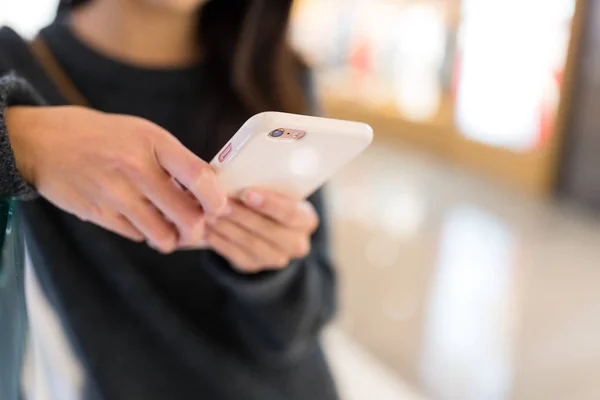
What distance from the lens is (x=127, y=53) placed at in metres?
0.50

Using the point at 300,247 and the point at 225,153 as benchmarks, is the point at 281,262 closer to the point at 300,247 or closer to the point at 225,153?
the point at 300,247

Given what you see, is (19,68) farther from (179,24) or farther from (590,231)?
(590,231)

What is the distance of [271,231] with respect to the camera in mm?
410

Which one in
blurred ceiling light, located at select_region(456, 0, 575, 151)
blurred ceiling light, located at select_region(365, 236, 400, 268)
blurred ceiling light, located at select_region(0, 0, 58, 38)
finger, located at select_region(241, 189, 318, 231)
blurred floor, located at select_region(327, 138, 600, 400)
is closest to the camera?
finger, located at select_region(241, 189, 318, 231)

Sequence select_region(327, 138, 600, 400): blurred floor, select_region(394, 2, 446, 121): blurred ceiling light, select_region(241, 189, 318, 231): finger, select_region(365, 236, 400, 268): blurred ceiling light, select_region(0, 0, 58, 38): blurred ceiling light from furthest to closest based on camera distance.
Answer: select_region(394, 2, 446, 121): blurred ceiling light
select_region(365, 236, 400, 268): blurred ceiling light
select_region(327, 138, 600, 400): blurred floor
select_region(0, 0, 58, 38): blurred ceiling light
select_region(241, 189, 318, 231): finger

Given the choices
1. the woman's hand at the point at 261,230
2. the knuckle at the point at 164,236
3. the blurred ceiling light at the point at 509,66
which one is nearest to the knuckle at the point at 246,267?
the woman's hand at the point at 261,230

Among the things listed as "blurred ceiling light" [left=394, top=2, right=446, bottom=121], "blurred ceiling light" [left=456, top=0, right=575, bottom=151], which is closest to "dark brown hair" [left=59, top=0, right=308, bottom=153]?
"blurred ceiling light" [left=456, top=0, right=575, bottom=151]

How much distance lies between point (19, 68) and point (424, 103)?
2406mm

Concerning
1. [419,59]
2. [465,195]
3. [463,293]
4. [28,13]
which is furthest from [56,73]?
[419,59]

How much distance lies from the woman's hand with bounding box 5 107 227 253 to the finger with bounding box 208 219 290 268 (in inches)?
2.9

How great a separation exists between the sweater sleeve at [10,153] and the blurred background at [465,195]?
0.61 feet

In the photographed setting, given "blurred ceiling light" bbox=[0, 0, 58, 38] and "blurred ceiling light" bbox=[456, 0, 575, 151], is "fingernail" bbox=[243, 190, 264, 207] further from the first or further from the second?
"blurred ceiling light" bbox=[456, 0, 575, 151]

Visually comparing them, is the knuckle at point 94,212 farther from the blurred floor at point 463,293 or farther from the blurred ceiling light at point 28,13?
the blurred floor at point 463,293

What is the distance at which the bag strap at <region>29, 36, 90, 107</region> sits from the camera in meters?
0.44
